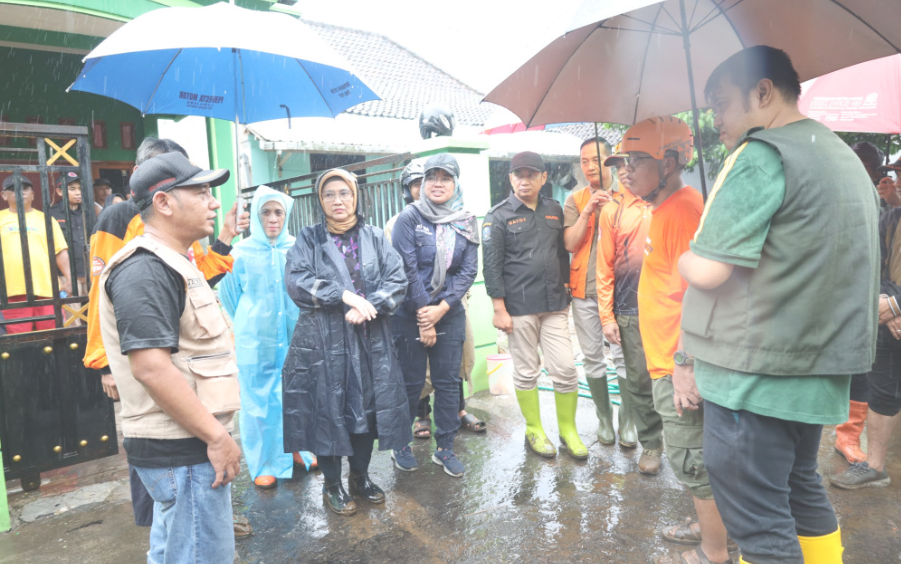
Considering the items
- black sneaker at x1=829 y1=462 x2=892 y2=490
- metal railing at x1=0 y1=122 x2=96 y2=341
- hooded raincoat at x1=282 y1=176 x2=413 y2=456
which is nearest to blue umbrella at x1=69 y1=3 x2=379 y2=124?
metal railing at x1=0 y1=122 x2=96 y2=341

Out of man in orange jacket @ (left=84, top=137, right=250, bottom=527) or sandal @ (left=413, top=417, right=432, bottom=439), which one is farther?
sandal @ (left=413, top=417, right=432, bottom=439)

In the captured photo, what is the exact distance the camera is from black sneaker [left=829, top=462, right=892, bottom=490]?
3316 millimetres

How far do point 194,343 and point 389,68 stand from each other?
18144 millimetres

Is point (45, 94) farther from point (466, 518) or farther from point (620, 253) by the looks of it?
point (466, 518)

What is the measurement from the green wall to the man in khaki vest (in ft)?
25.1

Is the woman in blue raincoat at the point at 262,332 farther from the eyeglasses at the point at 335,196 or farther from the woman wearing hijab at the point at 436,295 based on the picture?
the woman wearing hijab at the point at 436,295

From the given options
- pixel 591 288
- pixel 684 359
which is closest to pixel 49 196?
pixel 591 288

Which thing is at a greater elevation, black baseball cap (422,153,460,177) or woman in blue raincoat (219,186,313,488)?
black baseball cap (422,153,460,177)

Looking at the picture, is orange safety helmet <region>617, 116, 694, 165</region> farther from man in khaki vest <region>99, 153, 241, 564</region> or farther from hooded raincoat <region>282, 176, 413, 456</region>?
man in khaki vest <region>99, 153, 241, 564</region>

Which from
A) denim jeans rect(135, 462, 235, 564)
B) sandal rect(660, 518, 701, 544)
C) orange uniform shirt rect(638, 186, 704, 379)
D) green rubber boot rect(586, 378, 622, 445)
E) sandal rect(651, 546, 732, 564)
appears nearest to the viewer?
denim jeans rect(135, 462, 235, 564)

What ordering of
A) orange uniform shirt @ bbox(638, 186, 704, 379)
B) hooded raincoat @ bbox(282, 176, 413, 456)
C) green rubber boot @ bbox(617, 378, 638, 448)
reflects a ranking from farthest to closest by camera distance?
green rubber boot @ bbox(617, 378, 638, 448), hooded raincoat @ bbox(282, 176, 413, 456), orange uniform shirt @ bbox(638, 186, 704, 379)

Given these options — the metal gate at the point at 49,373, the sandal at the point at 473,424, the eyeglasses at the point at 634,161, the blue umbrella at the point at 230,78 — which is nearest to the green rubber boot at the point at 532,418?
the sandal at the point at 473,424

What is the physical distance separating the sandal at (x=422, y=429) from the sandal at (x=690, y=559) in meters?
2.15

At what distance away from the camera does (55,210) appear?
6.38 meters
